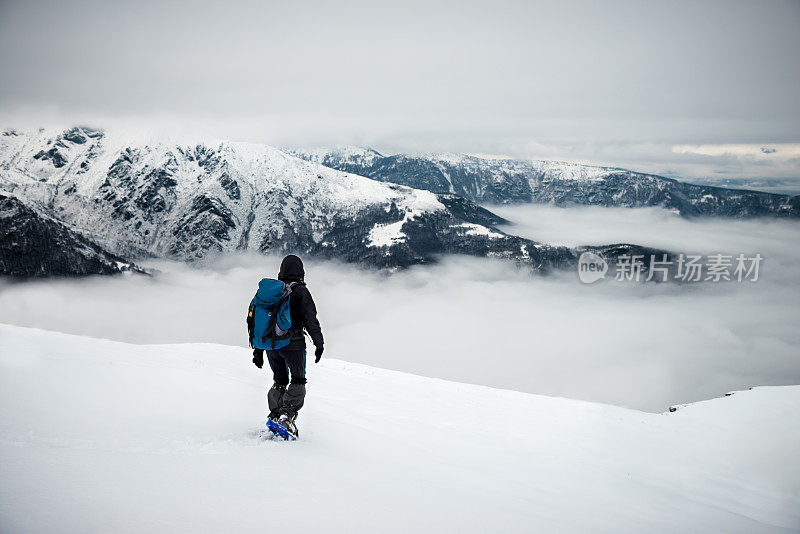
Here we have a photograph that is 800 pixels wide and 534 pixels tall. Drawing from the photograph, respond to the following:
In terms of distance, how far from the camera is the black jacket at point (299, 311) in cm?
687

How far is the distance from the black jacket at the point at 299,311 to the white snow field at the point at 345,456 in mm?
1863

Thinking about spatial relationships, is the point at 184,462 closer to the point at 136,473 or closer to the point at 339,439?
the point at 136,473

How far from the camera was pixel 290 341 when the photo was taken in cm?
698

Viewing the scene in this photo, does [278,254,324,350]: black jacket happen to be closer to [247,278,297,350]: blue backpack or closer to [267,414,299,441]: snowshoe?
[247,278,297,350]: blue backpack

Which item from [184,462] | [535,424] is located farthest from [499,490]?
[535,424]

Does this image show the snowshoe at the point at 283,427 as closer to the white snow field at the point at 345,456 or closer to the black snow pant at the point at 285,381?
the black snow pant at the point at 285,381

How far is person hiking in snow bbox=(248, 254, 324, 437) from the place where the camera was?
22.5ft

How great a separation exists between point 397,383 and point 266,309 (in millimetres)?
10736

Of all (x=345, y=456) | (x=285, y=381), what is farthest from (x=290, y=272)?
(x=345, y=456)

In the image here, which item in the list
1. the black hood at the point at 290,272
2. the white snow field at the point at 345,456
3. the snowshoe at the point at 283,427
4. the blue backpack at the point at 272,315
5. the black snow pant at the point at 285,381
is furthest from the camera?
the snowshoe at the point at 283,427

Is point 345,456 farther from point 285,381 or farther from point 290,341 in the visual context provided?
point 290,341

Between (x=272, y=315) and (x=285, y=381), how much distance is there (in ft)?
5.09

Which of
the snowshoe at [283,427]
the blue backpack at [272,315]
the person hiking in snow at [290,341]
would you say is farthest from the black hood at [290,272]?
the snowshoe at [283,427]

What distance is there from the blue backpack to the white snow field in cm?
176
